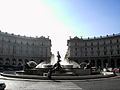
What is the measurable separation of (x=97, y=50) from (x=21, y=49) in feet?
166

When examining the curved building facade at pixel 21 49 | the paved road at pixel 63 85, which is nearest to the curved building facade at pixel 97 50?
the curved building facade at pixel 21 49

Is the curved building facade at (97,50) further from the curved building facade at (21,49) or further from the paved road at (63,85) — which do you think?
the paved road at (63,85)

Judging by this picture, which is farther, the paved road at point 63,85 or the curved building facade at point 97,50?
the curved building facade at point 97,50

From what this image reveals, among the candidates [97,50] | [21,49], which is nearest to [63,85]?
[97,50]

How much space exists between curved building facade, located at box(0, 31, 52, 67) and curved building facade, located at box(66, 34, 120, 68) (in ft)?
62.5

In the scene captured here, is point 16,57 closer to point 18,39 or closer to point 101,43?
point 18,39

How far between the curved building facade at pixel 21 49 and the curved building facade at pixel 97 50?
1906 centimetres

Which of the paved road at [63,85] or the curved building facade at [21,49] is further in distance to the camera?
the curved building facade at [21,49]

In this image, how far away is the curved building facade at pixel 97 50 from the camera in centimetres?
9312

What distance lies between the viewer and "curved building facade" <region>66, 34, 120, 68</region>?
9312cm

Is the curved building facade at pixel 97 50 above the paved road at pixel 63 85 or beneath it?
above

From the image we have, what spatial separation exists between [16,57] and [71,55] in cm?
3670

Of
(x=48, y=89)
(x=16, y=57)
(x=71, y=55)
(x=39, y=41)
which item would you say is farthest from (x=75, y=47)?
(x=48, y=89)

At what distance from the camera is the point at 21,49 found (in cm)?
10294
